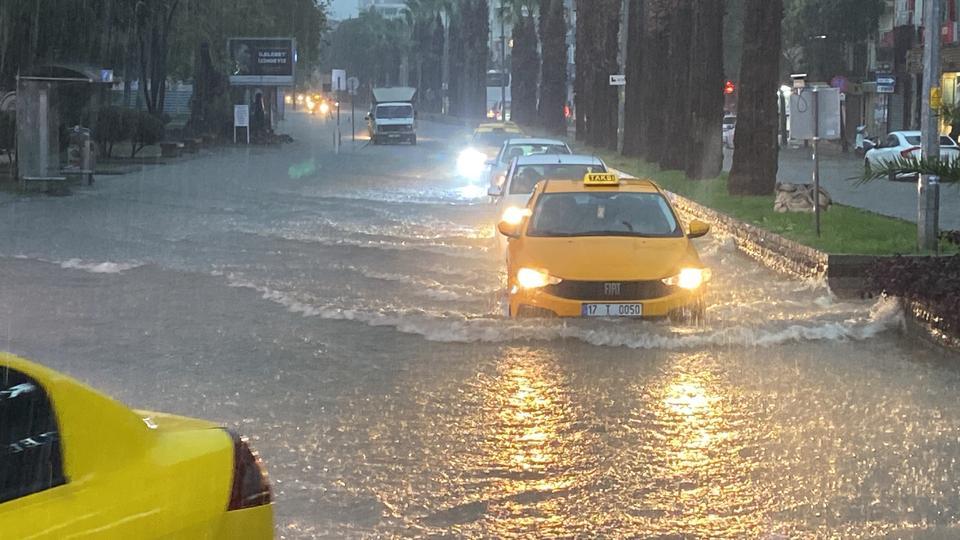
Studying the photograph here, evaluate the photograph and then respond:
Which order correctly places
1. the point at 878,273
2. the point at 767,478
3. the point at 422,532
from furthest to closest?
the point at 878,273 → the point at 767,478 → the point at 422,532

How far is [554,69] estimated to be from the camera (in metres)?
75.4

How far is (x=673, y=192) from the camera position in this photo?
28578 mm

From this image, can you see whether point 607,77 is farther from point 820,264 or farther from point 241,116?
point 820,264

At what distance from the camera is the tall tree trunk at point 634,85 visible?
4344cm

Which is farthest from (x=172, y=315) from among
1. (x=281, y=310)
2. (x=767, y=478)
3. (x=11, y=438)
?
(x=11, y=438)

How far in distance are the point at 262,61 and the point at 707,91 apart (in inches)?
1539

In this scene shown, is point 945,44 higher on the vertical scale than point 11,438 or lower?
higher

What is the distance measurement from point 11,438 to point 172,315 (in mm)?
10686

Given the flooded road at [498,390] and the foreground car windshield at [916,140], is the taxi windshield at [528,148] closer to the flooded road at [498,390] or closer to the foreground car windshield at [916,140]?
the flooded road at [498,390]

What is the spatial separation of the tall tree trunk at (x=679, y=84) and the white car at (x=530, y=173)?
542 inches

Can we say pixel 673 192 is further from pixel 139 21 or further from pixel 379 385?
pixel 139 21

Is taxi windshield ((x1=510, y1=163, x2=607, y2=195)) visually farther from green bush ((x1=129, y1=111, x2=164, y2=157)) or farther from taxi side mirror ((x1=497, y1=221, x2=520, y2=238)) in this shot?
green bush ((x1=129, y1=111, x2=164, y2=157))

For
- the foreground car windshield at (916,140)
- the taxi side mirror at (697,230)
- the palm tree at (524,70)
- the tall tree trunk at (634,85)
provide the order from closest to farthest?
1. the taxi side mirror at (697,230)
2. the foreground car windshield at (916,140)
3. the tall tree trunk at (634,85)
4. the palm tree at (524,70)

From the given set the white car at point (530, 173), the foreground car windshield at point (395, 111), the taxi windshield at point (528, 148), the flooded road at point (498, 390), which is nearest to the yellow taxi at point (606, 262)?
the flooded road at point (498, 390)
